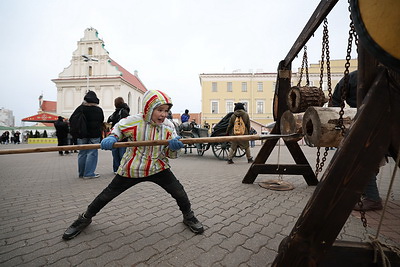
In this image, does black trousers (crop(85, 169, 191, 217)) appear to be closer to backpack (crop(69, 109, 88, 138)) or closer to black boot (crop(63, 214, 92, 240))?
black boot (crop(63, 214, 92, 240))

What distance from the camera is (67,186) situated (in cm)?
415

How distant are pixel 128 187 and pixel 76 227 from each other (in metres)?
0.66

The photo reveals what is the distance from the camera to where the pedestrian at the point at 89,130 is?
4.76 metres

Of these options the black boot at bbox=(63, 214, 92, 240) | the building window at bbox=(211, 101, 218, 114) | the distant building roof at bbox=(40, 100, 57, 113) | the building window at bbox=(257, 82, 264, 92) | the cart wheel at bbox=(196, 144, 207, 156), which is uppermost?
the building window at bbox=(257, 82, 264, 92)

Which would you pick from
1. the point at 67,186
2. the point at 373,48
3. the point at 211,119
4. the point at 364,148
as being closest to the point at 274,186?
the point at 364,148

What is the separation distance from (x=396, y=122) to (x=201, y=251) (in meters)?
1.65

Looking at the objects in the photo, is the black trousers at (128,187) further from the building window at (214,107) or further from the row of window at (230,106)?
the building window at (214,107)

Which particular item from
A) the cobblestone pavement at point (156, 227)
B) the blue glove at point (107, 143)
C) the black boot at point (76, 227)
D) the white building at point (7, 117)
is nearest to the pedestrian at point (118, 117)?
the cobblestone pavement at point (156, 227)

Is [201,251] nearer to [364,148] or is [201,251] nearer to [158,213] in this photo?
[158,213]

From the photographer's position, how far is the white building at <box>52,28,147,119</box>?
37281 millimetres

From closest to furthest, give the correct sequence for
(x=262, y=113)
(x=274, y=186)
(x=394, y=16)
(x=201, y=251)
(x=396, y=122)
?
(x=394, y=16)
(x=396, y=122)
(x=201, y=251)
(x=274, y=186)
(x=262, y=113)

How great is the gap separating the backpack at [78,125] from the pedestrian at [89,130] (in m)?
0.04


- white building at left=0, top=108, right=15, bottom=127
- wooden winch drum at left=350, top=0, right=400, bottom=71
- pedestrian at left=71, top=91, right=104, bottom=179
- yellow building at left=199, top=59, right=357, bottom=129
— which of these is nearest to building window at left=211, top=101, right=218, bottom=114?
yellow building at left=199, top=59, right=357, bottom=129

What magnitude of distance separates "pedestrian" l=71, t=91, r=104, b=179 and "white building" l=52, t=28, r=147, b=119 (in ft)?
113
